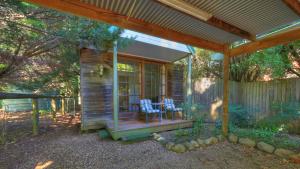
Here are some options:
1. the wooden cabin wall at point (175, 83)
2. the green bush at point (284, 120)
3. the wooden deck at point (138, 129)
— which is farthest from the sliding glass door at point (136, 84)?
the green bush at point (284, 120)

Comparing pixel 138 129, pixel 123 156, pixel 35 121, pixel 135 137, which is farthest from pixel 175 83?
pixel 35 121

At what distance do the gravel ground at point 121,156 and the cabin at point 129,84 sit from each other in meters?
0.78

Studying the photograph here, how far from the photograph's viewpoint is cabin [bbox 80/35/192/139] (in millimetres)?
5188

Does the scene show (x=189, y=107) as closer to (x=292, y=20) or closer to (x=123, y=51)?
(x=123, y=51)

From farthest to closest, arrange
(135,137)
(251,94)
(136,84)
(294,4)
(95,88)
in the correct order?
(251,94), (136,84), (95,88), (135,137), (294,4)

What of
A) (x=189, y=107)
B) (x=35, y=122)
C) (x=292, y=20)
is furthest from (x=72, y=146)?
(x=292, y=20)

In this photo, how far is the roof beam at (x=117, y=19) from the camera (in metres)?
2.09

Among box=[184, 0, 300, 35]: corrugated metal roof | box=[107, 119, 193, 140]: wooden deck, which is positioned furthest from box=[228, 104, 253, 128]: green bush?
box=[184, 0, 300, 35]: corrugated metal roof

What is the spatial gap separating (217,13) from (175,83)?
5.01 metres

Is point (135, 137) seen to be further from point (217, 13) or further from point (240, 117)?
point (240, 117)

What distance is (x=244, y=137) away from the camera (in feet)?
13.6

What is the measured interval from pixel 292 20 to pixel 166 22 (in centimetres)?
207

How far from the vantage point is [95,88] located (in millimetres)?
5465

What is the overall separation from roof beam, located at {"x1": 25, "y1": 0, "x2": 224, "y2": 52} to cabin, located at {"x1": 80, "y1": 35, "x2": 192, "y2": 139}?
171 centimetres
